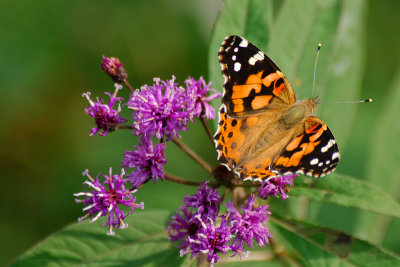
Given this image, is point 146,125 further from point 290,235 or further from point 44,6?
point 44,6

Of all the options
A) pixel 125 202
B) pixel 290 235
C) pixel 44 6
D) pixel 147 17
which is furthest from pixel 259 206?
pixel 44 6

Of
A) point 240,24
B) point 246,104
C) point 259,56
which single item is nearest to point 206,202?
point 246,104

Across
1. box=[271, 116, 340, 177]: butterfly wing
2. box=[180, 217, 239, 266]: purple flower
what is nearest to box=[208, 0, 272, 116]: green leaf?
box=[271, 116, 340, 177]: butterfly wing

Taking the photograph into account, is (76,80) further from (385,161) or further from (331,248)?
(331,248)

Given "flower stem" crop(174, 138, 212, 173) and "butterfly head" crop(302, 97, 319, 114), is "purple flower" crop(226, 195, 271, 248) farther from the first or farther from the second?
"butterfly head" crop(302, 97, 319, 114)

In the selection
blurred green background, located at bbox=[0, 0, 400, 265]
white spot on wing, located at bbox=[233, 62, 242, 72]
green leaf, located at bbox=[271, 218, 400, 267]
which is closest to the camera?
green leaf, located at bbox=[271, 218, 400, 267]
